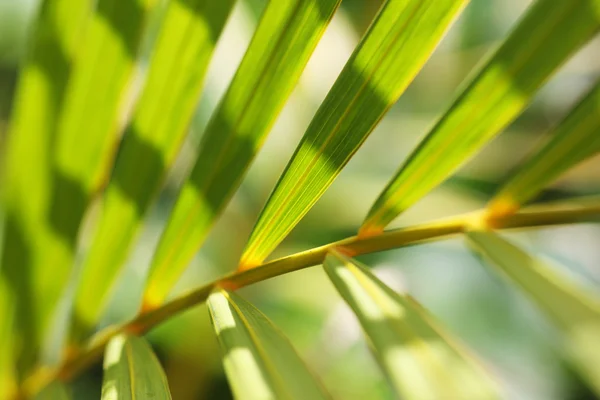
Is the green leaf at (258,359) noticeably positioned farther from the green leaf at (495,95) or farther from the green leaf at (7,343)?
the green leaf at (7,343)

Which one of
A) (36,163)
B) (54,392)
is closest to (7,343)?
(54,392)

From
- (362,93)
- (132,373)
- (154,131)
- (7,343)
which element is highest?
(362,93)

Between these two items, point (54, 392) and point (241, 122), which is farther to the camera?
point (54, 392)

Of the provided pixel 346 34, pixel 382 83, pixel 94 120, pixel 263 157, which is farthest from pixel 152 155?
pixel 346 34

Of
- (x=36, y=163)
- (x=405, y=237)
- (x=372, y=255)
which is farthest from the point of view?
(x=372, y=255)

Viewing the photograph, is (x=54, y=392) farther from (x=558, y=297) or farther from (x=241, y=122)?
(x=558, y=297)

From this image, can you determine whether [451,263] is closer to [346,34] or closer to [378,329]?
[346,34]
